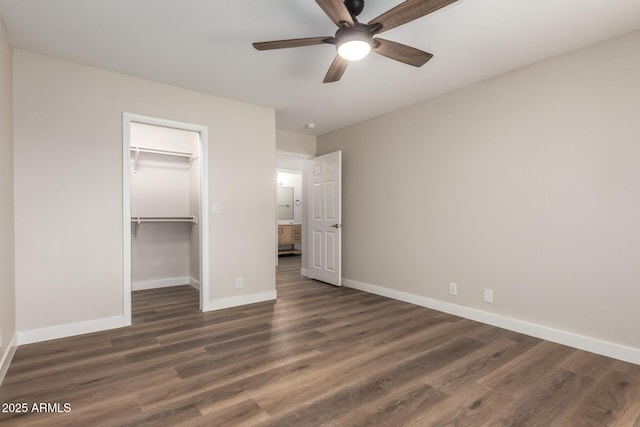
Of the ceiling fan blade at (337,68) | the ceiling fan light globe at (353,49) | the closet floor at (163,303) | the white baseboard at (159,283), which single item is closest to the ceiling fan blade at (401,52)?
the ceiling fan light globe at (353,49)

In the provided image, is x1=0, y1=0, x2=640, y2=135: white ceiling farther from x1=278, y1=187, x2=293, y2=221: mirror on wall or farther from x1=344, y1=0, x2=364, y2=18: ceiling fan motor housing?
x1=278, y1=187, x2=293, y2=221: mirror on wall

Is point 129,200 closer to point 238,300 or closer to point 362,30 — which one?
point 238,300

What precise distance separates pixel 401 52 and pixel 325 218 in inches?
127

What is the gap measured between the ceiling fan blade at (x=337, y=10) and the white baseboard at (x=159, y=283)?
445 centimetres

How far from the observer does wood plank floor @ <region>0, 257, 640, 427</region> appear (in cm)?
178

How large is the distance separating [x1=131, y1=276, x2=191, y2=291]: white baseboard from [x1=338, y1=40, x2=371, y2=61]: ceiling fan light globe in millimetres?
4253

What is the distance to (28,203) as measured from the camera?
2771mm

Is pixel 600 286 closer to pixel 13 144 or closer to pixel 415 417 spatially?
pixel 415 417

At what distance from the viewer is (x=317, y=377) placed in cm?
220

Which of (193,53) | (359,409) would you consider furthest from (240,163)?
(359,409)

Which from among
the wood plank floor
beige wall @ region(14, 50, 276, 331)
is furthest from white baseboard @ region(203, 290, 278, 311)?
the wood plank floor

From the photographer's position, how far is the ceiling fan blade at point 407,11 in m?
1.73

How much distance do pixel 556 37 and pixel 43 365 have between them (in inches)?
181

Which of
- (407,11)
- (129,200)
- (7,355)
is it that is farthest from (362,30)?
(7,355)
